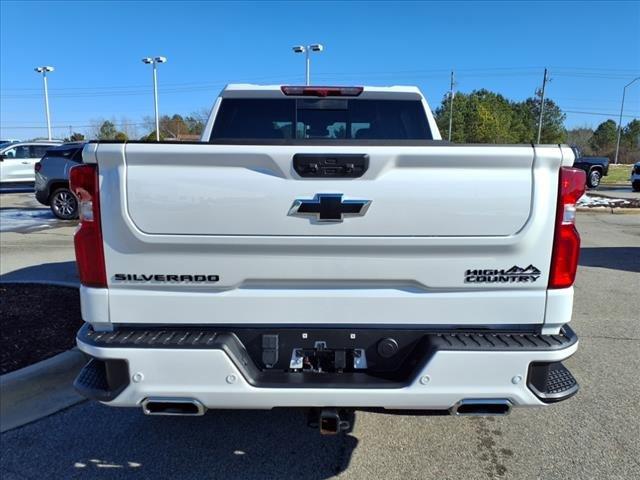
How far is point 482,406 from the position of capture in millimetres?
2402

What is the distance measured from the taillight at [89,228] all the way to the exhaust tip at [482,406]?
1.74 m

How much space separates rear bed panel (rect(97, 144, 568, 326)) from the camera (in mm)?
2266

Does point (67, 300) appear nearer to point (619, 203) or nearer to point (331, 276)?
point (331, 276)

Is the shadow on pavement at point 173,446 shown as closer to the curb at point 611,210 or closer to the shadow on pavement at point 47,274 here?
the shadow on pavement at point 47,274

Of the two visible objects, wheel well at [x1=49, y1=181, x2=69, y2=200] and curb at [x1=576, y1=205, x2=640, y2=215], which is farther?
curb at [x1=576, y1=205, x2=640, y2=215]

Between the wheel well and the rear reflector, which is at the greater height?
the rear reflector

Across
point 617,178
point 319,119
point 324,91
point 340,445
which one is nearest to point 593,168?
point 617,178

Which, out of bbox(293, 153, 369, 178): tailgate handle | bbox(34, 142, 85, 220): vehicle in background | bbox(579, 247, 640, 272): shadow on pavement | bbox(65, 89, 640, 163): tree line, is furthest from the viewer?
bbox(65, 89, 640, 163): tree line

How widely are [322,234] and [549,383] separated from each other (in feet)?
4.26

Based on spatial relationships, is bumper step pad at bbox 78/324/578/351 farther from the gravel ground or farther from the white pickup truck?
the gravel ground

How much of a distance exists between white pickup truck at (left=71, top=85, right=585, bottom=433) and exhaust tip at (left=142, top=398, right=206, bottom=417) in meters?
0.01

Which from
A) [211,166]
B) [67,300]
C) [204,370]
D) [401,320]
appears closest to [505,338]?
[401,320]

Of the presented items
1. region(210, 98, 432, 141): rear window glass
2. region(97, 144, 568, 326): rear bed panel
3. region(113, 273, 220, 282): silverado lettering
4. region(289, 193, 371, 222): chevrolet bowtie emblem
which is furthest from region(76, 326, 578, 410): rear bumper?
region(210, 98, 432, 141): rear window glass

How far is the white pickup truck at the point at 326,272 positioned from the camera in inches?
89.4
